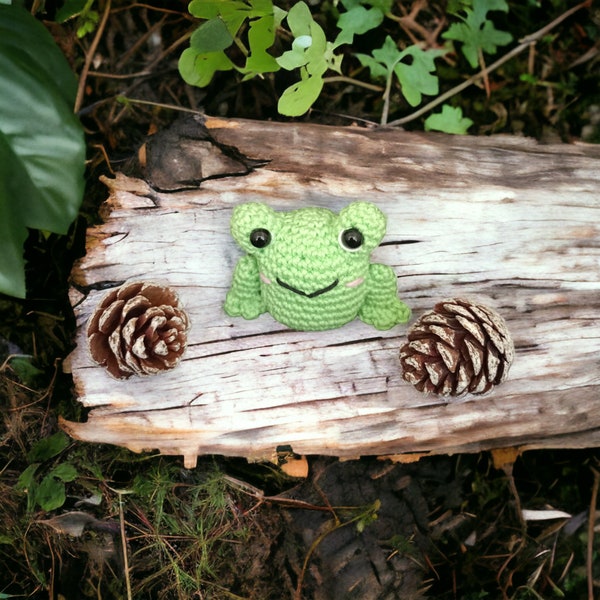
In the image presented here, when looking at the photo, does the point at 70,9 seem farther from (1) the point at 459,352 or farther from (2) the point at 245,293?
(1) the point at 459,352

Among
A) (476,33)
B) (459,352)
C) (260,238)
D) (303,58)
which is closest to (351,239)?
(260,238)

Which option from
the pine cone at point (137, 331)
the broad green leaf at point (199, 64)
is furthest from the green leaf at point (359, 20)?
the pine cone at point (137, 331)

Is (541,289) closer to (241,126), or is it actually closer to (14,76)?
(241,126)

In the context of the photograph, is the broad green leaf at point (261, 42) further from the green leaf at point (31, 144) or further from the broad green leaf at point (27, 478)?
the broad green leaf at point (27, 478)

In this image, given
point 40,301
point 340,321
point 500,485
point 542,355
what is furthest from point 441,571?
point 40,301

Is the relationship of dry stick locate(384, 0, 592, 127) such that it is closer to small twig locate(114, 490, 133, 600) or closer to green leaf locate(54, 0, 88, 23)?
green leaf locate(54, 0, 88, 23)

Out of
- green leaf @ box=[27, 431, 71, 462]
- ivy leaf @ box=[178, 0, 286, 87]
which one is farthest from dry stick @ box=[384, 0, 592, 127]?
green leaf @ box=[27, 431, 71, 462]
